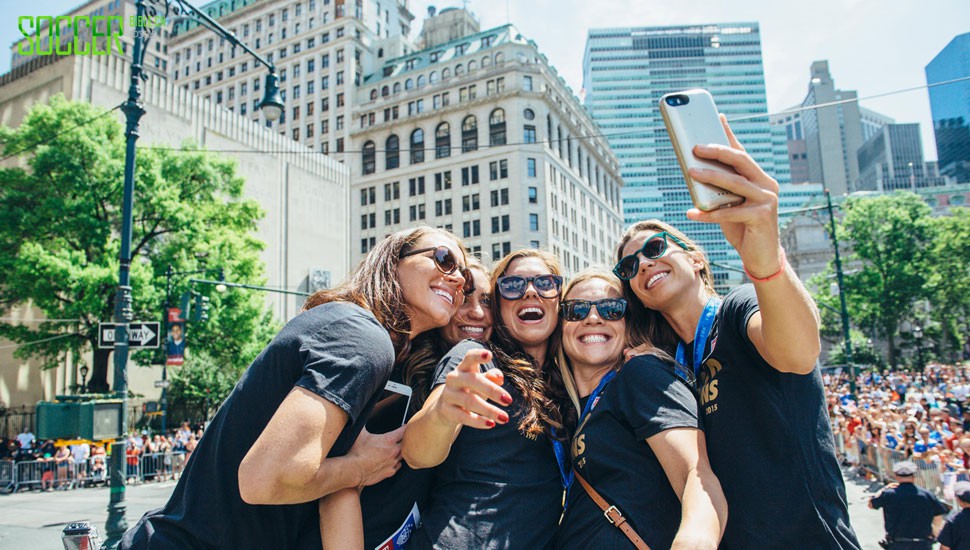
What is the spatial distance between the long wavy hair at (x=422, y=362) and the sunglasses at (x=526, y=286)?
269mm

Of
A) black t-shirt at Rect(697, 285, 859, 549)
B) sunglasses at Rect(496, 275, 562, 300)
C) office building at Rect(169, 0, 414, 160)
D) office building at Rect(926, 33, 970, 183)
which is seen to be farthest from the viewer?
office building at Rect(926, 33, 970, 183)

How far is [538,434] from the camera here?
2807 mm

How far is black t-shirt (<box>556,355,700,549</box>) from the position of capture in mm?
2445

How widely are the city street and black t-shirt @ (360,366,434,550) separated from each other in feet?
32.2

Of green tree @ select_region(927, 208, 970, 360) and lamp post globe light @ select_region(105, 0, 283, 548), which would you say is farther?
green tree @ select_region(927, 208, 970, 360)

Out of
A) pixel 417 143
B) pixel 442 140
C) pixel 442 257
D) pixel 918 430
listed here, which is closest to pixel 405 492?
pixel 442 257

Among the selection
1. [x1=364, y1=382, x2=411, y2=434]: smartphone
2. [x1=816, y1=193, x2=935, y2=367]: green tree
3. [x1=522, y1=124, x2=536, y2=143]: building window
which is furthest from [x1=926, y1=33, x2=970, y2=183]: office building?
[x1=364, y1=382, x2=411, y2=434]: smartphone

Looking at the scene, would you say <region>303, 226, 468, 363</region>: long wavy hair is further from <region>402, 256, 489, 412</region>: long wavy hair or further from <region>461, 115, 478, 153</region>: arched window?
<region>461, 115, 478, 153</region>: arched window

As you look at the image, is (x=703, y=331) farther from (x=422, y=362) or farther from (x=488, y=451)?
(x=422, y=362)

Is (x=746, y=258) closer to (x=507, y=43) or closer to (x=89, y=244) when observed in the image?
(x=89, y=244)

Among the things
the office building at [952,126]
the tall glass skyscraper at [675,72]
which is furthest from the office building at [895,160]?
the tall glass skyscraper at [675,72]

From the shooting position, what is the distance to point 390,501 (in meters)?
2.63

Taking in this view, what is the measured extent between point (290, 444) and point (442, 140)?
6971cm

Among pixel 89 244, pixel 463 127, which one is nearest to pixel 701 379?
pixel 89 244
